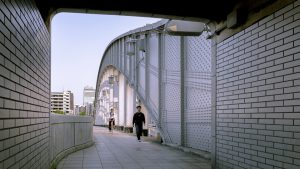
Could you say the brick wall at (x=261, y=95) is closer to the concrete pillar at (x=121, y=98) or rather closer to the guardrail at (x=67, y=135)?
the guardrail at (x=67, y=135)

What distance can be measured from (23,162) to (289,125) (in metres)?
3.25

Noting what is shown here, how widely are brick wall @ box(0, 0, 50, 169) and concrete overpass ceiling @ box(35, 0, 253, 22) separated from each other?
5.13ft

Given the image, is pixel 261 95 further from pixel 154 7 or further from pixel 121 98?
pixel 121 98

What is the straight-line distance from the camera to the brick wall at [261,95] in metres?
4.58

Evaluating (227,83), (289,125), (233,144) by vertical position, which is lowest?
(233,144)

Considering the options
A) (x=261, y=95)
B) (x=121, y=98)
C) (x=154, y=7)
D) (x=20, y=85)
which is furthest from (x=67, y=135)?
(x=121, y=98)

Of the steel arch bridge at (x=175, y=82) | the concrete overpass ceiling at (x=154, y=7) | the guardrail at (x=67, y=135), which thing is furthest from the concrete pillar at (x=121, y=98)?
the concrete overpass ceiling at (x=154, y=7)

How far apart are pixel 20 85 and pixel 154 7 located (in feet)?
13.0

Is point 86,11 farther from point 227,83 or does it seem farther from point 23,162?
point 23,162

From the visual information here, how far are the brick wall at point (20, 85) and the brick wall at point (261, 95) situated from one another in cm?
322

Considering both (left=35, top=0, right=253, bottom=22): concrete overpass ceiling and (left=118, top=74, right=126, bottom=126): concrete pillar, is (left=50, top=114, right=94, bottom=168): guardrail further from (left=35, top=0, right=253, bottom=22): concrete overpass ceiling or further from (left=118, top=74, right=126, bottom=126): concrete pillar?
(left=118, top=74, right=126, bottom=126): concrete pillar

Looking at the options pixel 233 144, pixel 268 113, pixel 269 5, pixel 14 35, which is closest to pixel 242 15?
pixel 269 5

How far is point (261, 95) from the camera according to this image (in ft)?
17.8

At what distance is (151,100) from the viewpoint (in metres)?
17.5
